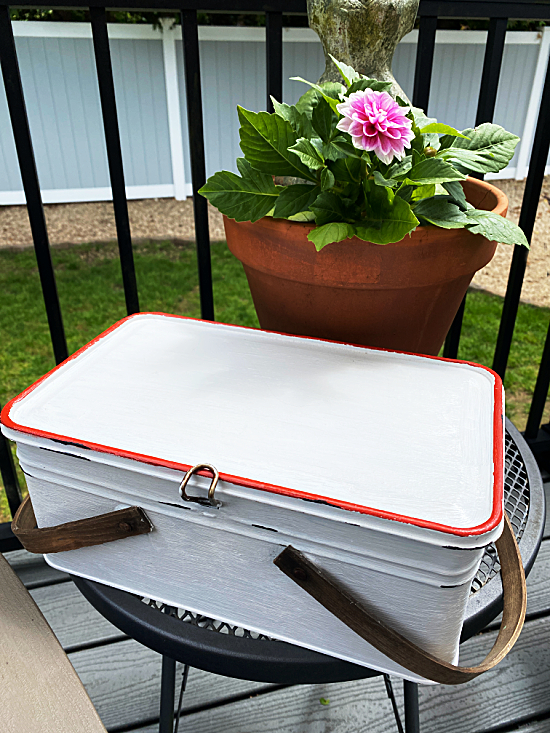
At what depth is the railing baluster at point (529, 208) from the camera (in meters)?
1.05

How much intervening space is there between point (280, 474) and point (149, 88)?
17.9 ft

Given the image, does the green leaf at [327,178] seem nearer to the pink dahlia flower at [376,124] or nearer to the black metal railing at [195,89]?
the pink dahlia flower at [376,124]

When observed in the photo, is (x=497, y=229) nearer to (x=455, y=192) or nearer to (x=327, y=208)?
(x=455, y=192)

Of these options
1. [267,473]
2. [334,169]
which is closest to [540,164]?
[334,169]

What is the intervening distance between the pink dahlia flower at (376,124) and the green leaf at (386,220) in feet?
0.20

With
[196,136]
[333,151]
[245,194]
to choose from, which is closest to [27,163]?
[196,136]

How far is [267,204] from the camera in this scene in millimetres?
732

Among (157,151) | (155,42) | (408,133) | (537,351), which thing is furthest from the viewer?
(157,151)

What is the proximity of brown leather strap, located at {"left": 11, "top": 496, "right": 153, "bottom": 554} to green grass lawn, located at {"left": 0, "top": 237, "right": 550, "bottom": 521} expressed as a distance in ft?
6.72

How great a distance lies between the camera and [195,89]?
943 millimetres

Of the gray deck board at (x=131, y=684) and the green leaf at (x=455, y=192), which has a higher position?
the green leaf at (x=455, y=192)

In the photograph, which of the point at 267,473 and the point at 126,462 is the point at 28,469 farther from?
the point at 267,473

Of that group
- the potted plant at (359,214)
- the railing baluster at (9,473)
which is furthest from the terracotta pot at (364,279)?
the railing baluster at (9,473)

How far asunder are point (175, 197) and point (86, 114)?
3.48 feet
